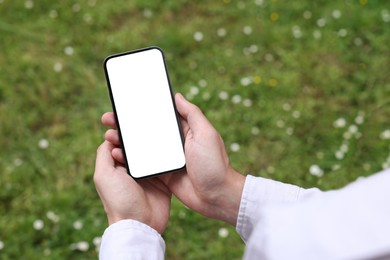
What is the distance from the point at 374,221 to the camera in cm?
64

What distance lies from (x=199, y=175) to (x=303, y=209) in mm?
951

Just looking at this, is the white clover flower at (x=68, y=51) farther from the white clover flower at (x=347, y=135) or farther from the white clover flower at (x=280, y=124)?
the white clover flower at (x=347, y=135)

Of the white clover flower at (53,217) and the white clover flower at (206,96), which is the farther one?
the white clover flower at (206,96)

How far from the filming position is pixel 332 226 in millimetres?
658

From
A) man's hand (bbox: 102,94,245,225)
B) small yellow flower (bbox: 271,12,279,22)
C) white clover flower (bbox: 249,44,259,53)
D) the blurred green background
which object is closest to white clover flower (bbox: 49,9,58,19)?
the blurred green background

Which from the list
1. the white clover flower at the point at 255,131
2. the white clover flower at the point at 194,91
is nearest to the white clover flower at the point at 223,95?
the white clover flower at the point at 194,91

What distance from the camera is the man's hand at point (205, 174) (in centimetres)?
163

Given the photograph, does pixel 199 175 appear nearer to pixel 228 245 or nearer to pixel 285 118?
pixel 228 245

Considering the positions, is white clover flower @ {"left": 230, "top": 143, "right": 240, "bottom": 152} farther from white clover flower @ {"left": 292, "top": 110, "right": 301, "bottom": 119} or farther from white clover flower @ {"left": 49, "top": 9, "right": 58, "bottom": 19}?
white clover flower @ {"left": 49, "top": 9, "right": 58, "bottom": 19}

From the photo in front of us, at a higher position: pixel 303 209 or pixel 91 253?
pixel 303 209

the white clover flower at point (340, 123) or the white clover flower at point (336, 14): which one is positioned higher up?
the white clover flower at point (336, 14)

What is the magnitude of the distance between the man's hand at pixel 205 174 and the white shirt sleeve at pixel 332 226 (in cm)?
90

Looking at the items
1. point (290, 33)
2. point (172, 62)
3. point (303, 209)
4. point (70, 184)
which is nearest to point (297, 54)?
point (290, 33)

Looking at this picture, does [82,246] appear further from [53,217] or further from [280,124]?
[280,124]
